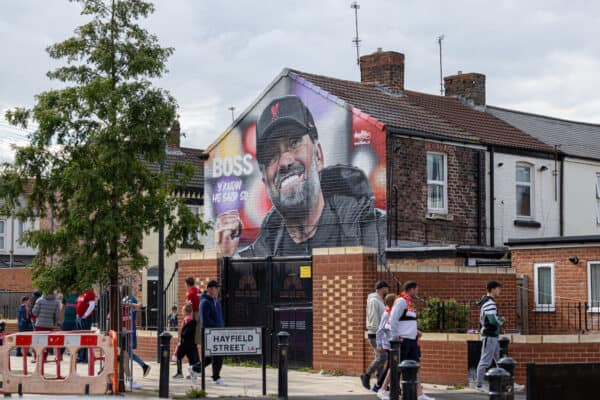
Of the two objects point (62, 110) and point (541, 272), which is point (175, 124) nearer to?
point (62, 110)

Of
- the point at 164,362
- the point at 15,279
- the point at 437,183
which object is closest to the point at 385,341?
the point at 164,362

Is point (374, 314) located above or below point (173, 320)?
above

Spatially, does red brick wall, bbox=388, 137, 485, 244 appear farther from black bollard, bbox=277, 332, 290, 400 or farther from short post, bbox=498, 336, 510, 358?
black bollard, bbox=277, 332, 290, 400

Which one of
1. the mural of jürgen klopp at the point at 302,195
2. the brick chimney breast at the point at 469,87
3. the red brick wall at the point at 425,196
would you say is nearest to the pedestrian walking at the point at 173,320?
the mural of jürgen klopp at the point at 302,195

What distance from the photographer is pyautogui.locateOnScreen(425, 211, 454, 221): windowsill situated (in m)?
30.9

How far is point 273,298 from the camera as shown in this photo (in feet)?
74.8

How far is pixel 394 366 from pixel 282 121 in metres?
17.7

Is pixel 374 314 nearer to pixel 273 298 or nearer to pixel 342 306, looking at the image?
pixel 342 306

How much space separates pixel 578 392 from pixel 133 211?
852 centimetres

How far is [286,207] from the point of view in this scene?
32344mm

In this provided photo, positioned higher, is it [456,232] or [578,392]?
[456,232]

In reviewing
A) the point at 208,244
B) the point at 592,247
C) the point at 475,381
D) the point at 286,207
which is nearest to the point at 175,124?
the point at 475,381

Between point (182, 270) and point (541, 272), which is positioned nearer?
point (182, 270)

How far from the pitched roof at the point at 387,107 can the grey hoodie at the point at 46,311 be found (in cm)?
1117
